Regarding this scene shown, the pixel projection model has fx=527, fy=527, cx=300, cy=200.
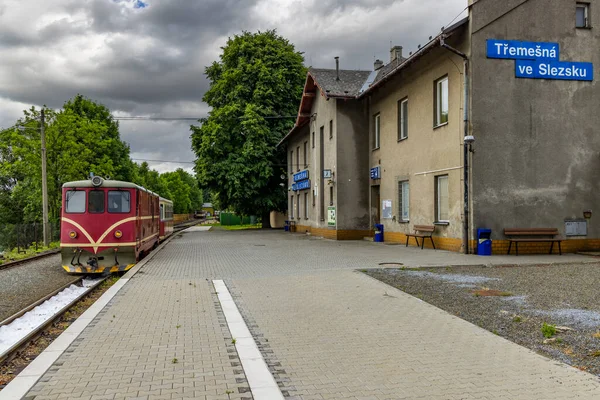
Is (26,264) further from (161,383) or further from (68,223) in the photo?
(161,383)

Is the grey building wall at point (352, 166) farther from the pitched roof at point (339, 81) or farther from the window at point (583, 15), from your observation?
the window at point (583, 15)

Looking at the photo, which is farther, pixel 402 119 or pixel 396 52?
pixel 396 52

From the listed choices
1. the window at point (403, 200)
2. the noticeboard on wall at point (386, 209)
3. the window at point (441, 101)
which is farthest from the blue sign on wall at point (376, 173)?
the window at point (441, 101)

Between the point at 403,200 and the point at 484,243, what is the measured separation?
597cm

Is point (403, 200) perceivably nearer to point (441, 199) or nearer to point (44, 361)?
point (441, 199)

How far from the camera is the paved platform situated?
4480mm

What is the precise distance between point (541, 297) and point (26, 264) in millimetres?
16419

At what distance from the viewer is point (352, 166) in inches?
975

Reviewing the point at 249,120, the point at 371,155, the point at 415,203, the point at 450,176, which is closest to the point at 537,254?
the point at 450,176

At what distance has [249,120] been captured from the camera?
3625cm

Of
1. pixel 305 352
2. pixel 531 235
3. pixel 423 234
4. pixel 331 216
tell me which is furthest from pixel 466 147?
pixel 305 352

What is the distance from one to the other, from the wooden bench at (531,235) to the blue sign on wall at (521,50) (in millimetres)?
5172

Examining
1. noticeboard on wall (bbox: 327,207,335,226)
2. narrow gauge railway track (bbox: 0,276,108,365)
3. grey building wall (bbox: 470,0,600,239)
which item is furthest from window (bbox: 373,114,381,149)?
narrow gauge railway track (bbox: 0,276,108,365)

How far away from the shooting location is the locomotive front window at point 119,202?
48.0 feet
